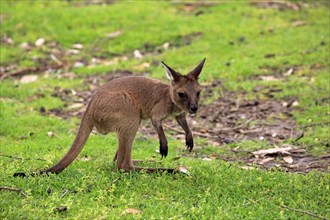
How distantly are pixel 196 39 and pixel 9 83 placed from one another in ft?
15.0

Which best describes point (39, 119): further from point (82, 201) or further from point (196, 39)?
point (196, 39)

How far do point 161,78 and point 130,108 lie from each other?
514 cm

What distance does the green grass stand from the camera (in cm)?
545

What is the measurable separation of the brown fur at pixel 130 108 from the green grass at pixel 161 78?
11.0 inches

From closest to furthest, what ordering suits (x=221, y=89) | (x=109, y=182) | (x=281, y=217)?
(x=281, y=217)
(x=109, y=182)
(x=221, y=89)

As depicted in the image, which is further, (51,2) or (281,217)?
(51,2)

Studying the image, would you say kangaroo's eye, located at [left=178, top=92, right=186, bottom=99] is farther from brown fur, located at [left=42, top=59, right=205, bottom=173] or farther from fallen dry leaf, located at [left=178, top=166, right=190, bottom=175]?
fallen dry leaf, located at [left=178, top=166, right=190, bottom=175]

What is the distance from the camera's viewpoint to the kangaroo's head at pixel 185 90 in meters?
6.55

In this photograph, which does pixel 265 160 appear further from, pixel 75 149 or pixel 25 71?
pixel 25 71

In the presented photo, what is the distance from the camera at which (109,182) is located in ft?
19.4

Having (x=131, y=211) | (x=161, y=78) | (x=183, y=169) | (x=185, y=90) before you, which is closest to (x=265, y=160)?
(x=183, y=169)

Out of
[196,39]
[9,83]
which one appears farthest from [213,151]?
[196,39]

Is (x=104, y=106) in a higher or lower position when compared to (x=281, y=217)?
higher

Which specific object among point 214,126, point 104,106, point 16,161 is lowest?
point 214,126
